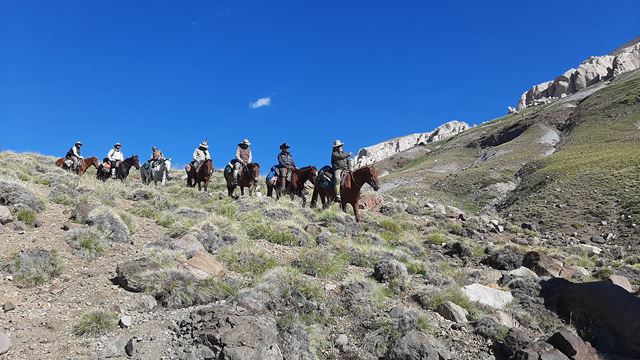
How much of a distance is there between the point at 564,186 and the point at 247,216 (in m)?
29.8

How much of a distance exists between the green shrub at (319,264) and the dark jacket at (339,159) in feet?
30.6

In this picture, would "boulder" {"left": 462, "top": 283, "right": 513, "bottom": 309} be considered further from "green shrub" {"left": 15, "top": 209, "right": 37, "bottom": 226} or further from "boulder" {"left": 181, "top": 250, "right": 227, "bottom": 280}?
"green shrub" {"left": 15, "top": 209, "right": 37, "bottom": 226}

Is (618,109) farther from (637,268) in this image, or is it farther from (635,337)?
(635,337)

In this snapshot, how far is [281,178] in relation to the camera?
2234 cm

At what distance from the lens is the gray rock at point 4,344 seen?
236 inches

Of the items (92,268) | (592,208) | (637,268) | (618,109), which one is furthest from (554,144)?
(92,268)

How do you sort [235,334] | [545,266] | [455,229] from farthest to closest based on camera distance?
1. [455,229]
2. [545,266]
3. [235,334]

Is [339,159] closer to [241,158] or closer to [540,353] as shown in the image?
[241,158]

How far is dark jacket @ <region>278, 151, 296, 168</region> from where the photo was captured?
22422 mm

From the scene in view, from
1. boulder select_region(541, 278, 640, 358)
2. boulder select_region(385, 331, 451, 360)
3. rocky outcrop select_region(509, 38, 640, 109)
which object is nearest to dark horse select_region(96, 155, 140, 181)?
boulder select_region(385, 331, 451, 360)

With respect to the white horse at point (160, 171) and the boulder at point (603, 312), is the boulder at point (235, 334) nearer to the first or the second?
the boulder at point (603, 312)

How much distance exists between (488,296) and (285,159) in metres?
14.4

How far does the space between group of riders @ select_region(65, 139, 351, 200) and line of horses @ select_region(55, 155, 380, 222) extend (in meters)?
0.19

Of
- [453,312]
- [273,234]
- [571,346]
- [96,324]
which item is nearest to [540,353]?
[571,346]
